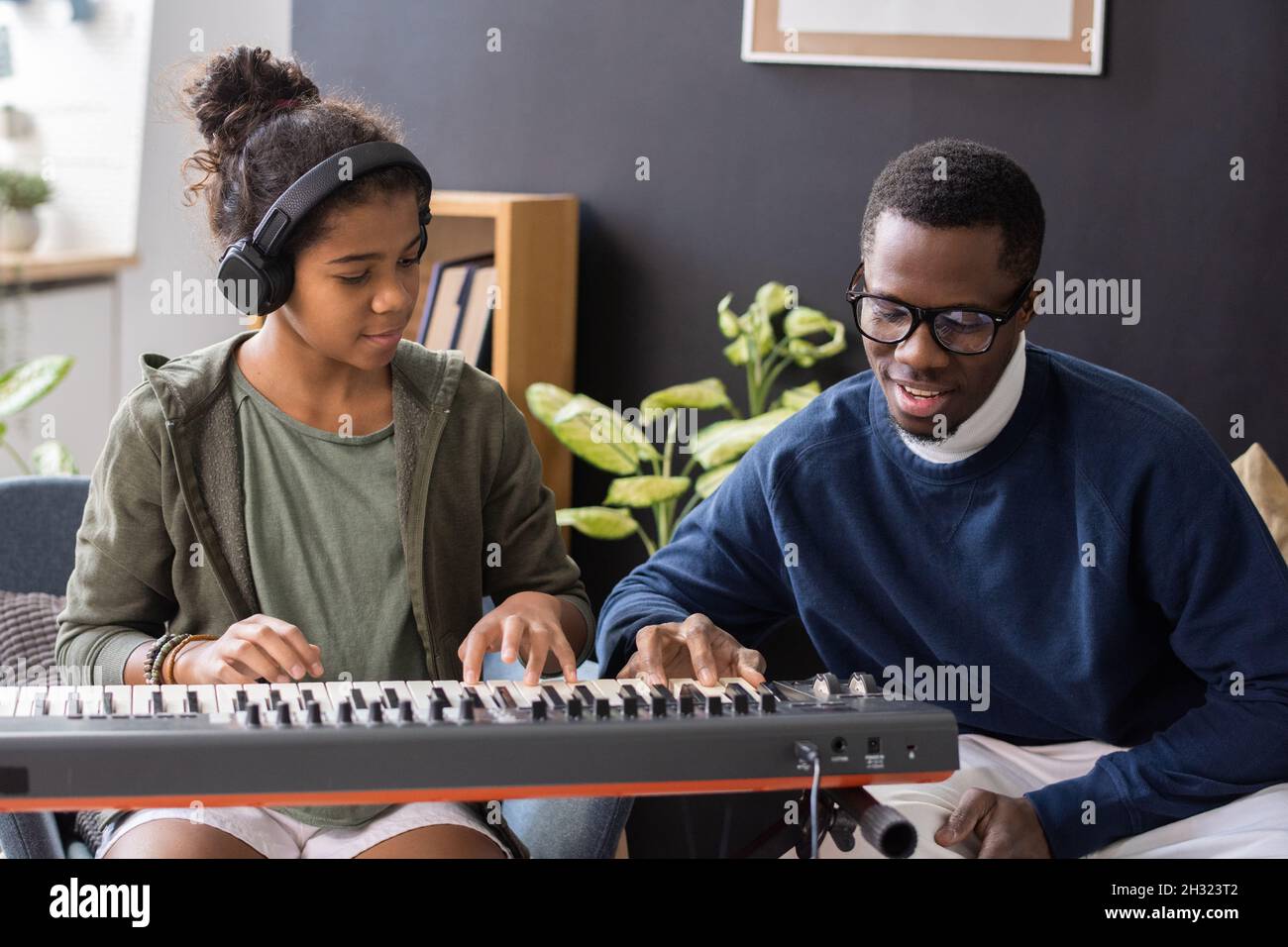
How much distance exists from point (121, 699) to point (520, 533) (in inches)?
26.1

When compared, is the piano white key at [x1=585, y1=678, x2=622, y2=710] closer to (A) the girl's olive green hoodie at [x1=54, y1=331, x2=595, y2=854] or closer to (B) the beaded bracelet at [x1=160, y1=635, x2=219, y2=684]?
(A) the girl's olive green hoodie at [x1=54, y1=331, x2=595, y2=854]

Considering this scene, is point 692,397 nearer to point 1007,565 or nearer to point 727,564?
point 727,564

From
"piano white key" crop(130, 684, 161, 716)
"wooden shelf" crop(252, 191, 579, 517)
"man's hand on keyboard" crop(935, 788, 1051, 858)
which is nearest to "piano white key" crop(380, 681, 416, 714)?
"piano white key" crop(130, 684, 161, 716)

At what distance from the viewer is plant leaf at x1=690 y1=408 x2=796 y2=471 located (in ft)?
9.68

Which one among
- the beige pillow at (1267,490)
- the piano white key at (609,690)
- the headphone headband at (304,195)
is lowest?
the piano white key at (609,690)

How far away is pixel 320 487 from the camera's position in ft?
5.74

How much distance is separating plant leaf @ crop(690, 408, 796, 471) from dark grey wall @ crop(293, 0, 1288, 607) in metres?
0.29

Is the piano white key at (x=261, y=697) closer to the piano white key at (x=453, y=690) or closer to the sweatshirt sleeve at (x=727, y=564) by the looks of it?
the piano white key at (x=453, y=690)

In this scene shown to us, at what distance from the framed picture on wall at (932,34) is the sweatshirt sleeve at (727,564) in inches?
60.0

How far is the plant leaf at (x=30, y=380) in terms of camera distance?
9.59 ft

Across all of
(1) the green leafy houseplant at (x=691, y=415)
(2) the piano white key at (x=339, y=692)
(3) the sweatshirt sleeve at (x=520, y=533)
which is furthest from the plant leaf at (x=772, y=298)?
(2) the piano white key at (x=339, y=692)

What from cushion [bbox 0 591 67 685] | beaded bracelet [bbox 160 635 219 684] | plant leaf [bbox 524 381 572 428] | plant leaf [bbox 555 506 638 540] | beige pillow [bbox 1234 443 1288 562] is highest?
plant leaf [bbox 524 381 572 428]

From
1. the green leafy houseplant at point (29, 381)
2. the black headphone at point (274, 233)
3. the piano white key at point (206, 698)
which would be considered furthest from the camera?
the green leafy houseplant at point (29, 381)

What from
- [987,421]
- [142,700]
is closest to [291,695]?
[142,700]
